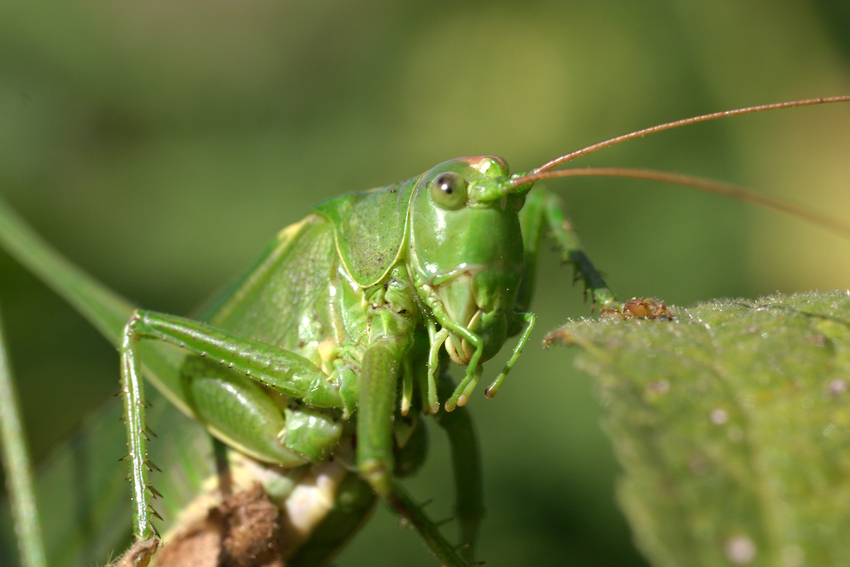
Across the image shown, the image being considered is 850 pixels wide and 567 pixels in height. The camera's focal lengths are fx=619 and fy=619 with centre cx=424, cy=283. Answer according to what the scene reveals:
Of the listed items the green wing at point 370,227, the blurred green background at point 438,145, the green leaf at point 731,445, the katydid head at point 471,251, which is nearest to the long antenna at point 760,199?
the green leaf at point 731,445

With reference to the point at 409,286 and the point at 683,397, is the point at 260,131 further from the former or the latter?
the point at 683,397

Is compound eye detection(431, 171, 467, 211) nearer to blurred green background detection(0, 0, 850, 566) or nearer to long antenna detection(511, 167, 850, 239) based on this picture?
long antenna detection(511, 167, 850, 239)

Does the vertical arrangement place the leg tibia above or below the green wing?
below

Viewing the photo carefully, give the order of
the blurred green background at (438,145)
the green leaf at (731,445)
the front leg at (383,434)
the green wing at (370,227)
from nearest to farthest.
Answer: the green leaf at (731,445) → the front leg at (383,434) → the green wing at (370,227) → the blurred green background at (438,145)

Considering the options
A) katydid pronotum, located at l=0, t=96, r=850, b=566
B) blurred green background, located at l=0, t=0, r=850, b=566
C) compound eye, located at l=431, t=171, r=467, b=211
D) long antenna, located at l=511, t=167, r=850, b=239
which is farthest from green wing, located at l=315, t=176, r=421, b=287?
blurred green background, located at l=0, t=0, r=850, b=566

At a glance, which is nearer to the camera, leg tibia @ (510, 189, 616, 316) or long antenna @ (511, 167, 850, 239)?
long antenna @ (511, 167, 850, 239)

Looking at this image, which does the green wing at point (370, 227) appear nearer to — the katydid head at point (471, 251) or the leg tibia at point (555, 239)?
the katydid head at point (471, 251)

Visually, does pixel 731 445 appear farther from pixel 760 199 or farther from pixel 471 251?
pixel 471 251
